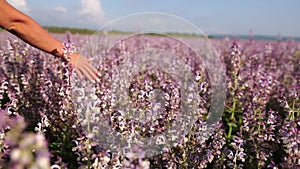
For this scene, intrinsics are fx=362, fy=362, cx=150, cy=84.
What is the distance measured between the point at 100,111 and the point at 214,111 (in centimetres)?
211

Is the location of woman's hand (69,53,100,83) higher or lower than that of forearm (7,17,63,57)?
lower

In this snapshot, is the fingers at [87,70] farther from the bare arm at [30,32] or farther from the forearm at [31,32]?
the forearm at [31,32]

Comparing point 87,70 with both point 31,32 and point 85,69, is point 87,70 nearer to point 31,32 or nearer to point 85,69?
point 85,69

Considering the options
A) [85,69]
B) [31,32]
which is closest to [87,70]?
[85,69]

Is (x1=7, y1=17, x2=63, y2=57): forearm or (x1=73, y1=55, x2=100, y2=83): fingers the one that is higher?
(x1=7, y1=17, x2=63, y2=57): forearm

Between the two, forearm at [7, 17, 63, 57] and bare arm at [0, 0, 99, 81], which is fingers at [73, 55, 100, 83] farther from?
forearm at [7, 17, 63, 57]

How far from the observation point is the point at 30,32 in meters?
2.94

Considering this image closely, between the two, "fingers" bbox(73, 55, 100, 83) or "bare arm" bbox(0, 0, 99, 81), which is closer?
"bare arm" bbox(0, 0, 99, 81)

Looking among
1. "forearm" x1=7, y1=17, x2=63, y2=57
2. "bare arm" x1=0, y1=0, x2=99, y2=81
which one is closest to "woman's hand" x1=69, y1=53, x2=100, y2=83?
"bare arm" x1=0, y1=0, x2=99, y2=81

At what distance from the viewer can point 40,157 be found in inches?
40.5

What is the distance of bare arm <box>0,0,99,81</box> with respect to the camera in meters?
2.81

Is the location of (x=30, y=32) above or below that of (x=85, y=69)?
above

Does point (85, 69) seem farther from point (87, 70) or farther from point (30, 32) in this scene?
point (30, 32)

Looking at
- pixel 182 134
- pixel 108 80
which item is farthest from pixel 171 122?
pixel 108 80
